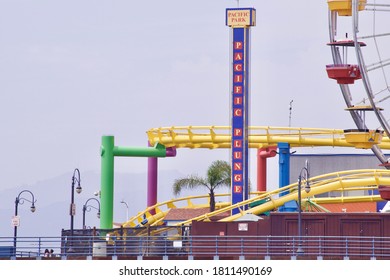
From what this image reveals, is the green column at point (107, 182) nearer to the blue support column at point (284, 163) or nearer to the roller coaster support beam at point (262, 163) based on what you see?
the roller coaster support beam at point (262, 163)

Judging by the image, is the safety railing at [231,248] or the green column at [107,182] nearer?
the safety railing at [231,248]

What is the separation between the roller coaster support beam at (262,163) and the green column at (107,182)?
1187 cm

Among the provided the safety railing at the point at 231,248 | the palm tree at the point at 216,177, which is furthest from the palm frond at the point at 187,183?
the safety railing at the point at 231,248

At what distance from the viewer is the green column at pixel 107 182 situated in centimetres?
10956

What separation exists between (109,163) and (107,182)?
1.78 m

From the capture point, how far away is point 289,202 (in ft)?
326

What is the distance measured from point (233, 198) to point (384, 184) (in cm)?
1402

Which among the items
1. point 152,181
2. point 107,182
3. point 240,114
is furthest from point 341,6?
point 152,181

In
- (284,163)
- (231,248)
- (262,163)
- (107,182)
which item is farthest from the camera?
(262,163)

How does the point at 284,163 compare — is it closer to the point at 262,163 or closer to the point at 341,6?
the point at 262,163

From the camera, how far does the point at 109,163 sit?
111250 millimetres

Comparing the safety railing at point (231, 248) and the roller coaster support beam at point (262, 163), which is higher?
the roller coaster support beam at point (262, 163)

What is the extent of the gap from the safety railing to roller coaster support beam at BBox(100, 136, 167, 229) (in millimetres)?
18504
